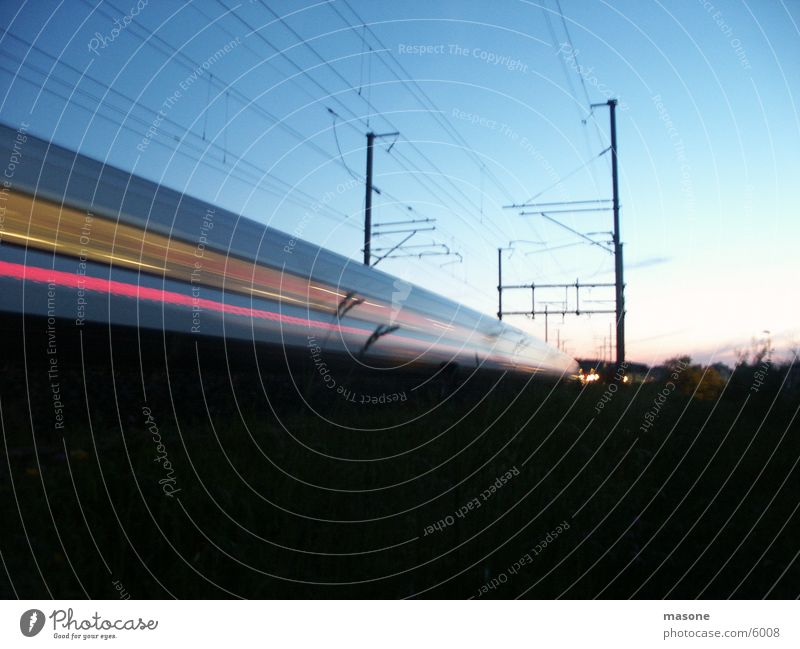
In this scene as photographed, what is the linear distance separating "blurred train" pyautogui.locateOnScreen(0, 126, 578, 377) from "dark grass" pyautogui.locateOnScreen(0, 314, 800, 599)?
0.22 meters

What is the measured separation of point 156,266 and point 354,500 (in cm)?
233

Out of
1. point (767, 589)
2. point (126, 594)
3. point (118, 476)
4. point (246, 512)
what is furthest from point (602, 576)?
point (118, 476)

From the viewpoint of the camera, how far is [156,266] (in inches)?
175

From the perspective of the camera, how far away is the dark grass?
225 centimetres

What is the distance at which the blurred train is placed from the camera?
3.67m

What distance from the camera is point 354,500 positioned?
290 cm

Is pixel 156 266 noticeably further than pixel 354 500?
Yes

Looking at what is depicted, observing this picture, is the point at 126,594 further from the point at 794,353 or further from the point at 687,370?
the point at 687,370

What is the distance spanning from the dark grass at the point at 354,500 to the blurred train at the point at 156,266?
22cm

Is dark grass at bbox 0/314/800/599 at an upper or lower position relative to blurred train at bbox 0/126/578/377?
lower

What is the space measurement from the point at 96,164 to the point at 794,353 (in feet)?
14.4

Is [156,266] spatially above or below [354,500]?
above

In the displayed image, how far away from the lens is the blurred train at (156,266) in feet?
12.0

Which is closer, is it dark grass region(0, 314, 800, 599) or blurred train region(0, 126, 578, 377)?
dark grass region(0, 314, 800, 599)
